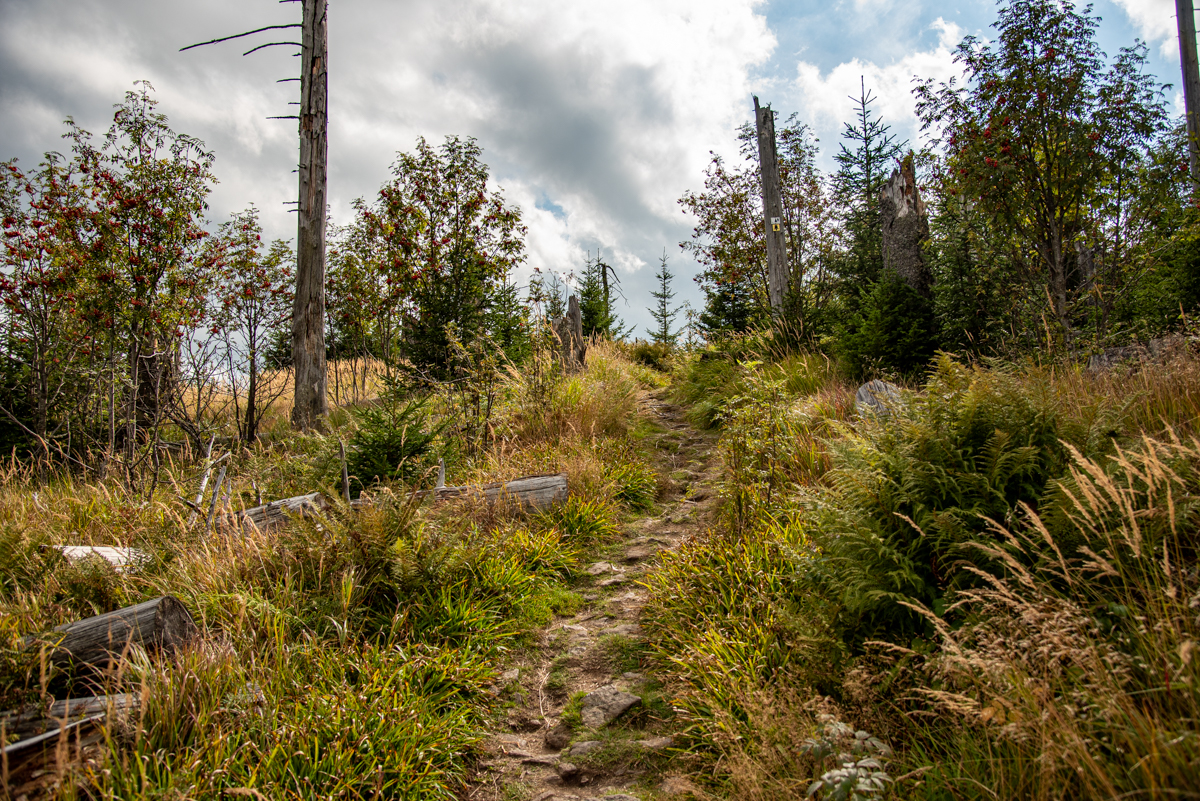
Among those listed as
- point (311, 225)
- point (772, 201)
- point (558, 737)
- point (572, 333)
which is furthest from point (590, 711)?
point (772, 201)

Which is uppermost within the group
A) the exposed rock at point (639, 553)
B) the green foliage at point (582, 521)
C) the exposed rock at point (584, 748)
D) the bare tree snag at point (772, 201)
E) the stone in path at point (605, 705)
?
the bare tree snag at point (772, 201)

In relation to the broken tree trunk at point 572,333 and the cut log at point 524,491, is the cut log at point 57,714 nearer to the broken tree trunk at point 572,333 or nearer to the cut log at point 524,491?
the cut log at point 524,491

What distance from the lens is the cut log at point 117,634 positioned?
8.61ft

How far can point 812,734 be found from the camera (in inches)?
81.4

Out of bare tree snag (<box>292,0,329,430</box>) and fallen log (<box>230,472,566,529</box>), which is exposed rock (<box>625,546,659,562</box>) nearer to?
fallen log (<box>230,472,566,529</box>)

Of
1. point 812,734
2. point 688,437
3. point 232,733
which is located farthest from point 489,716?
point 688,437

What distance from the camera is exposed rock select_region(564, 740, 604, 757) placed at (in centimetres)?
260

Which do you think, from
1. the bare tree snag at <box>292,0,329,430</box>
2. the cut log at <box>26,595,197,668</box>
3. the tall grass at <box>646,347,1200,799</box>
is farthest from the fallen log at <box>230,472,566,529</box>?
the bare tree snag at <box>292,0,329,430</box>

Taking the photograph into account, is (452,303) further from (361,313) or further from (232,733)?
(232,733)

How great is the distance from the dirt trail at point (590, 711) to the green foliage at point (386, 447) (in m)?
2.12

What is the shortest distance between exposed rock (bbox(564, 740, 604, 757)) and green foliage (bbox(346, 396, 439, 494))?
3267mm

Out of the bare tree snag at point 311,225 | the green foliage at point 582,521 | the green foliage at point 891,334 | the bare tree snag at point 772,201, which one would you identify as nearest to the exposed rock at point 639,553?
the green foliage at point 582,521

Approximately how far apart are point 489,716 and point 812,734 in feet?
5.15

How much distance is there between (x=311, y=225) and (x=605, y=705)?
7.78 metres
